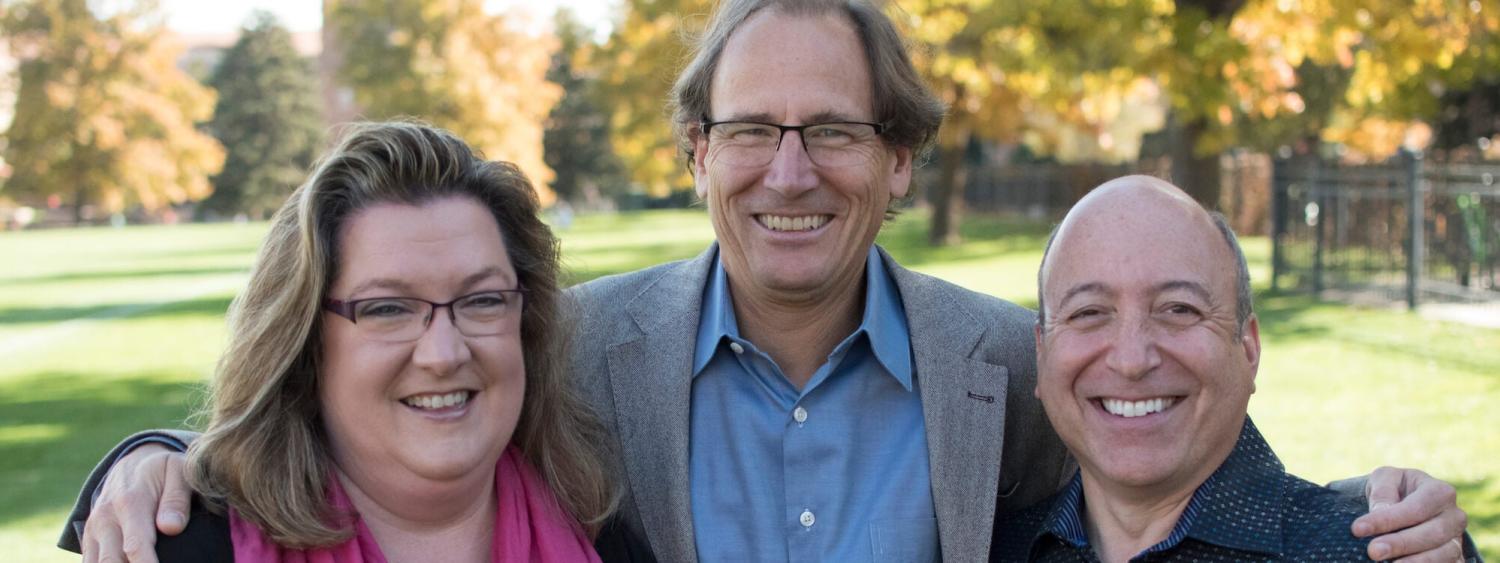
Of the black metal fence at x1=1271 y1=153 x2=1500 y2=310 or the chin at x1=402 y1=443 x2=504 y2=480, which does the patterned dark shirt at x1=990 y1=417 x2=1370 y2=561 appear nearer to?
the chin at x1=402 y1=443 x2=504 y2=480

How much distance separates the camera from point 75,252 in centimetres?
4075

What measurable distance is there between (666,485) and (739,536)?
22cm

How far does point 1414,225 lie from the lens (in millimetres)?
16375

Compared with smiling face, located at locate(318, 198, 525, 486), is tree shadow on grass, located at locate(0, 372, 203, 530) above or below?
below

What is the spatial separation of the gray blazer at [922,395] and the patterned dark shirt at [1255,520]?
47cm

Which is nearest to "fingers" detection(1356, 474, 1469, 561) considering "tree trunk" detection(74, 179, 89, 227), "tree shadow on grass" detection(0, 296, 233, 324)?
"tree shadow on grass" detection(0, 296, 233, 324)

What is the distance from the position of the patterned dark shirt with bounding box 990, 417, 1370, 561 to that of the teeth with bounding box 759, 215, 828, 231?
38.5 inches

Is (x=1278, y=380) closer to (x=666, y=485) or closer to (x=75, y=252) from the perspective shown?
(x=666, y=485)

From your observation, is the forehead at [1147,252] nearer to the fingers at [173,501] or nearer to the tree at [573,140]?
the fingers at [173,501]

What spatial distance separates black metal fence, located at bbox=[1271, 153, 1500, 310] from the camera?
16.3 meters

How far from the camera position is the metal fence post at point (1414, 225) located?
1639cm

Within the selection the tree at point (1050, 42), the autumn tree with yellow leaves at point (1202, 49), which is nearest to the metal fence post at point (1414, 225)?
the autumn tree with yellow leaves at point (1202, 49)

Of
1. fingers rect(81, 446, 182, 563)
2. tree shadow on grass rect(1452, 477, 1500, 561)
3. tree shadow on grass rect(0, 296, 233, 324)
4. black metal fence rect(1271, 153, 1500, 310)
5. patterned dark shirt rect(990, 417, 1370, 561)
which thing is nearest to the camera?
fingers rect(81, 446, 182, 563)

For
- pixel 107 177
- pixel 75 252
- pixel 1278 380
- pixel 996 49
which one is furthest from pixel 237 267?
pixel 107 177
